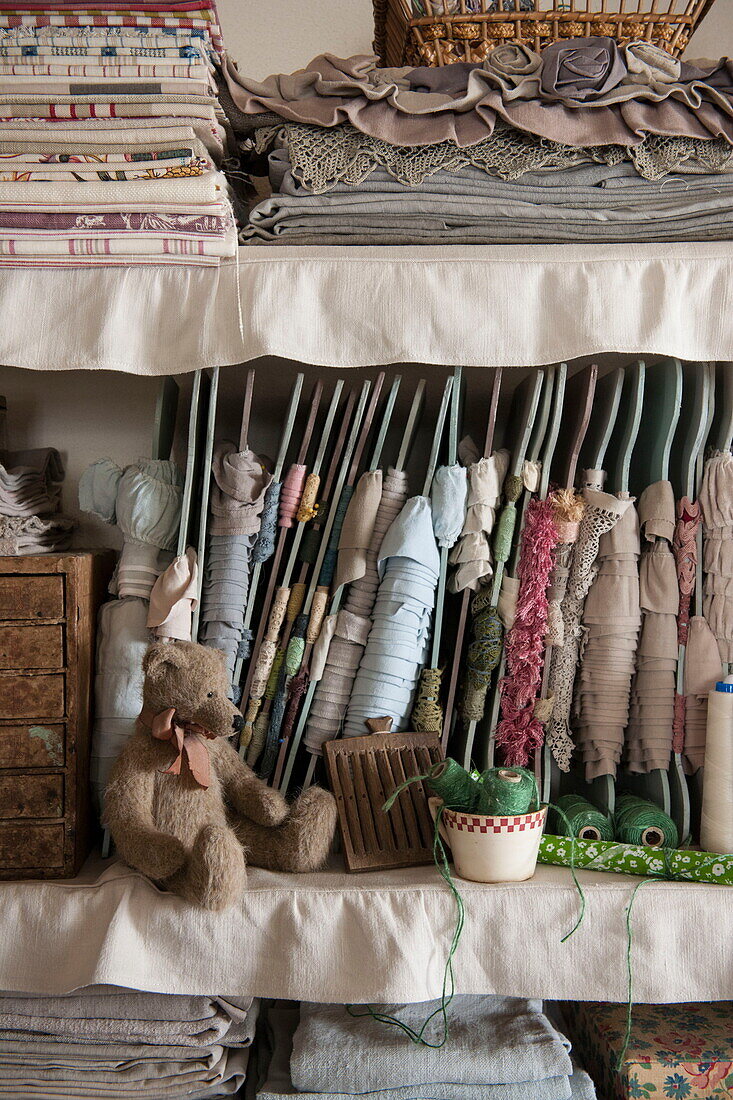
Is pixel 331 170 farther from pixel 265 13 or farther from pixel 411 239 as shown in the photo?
pixel 265 13

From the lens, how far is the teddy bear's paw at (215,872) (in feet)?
3.52

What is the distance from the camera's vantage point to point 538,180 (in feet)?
4.29

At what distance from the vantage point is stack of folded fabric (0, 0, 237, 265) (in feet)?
3.99

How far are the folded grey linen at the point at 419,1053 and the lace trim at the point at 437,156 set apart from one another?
126 centimetres

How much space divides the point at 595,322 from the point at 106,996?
1.19 m

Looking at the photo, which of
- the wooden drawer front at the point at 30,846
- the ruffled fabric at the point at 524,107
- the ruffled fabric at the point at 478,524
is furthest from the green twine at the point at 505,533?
the wooden drawer front at the point at 30,846

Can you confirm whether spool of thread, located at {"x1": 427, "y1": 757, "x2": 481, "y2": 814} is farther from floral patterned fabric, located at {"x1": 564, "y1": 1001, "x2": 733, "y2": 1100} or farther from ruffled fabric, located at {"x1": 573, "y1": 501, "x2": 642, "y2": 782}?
floral patterned fabric, located at {"x1": 564, "y1": 1001, "x2": 733, "y2": 1100}

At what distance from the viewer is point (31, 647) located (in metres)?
1.23

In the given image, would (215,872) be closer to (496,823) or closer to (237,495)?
(496,823)

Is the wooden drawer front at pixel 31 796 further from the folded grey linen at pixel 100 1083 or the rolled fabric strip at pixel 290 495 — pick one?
the rolled fabric strip at pixel 290 495

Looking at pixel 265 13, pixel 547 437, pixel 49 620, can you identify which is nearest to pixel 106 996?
pixel 49 620

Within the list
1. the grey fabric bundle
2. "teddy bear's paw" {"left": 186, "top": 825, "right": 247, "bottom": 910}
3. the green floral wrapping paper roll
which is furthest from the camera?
the grey fabric bundle

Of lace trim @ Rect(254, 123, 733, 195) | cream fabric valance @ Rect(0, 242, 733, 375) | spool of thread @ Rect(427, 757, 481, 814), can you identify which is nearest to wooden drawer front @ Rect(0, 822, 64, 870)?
spool of thread @ Rect(427, 757, 481, 814)

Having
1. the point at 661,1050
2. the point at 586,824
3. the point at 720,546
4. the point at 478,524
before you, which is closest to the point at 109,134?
the point at 478,524
